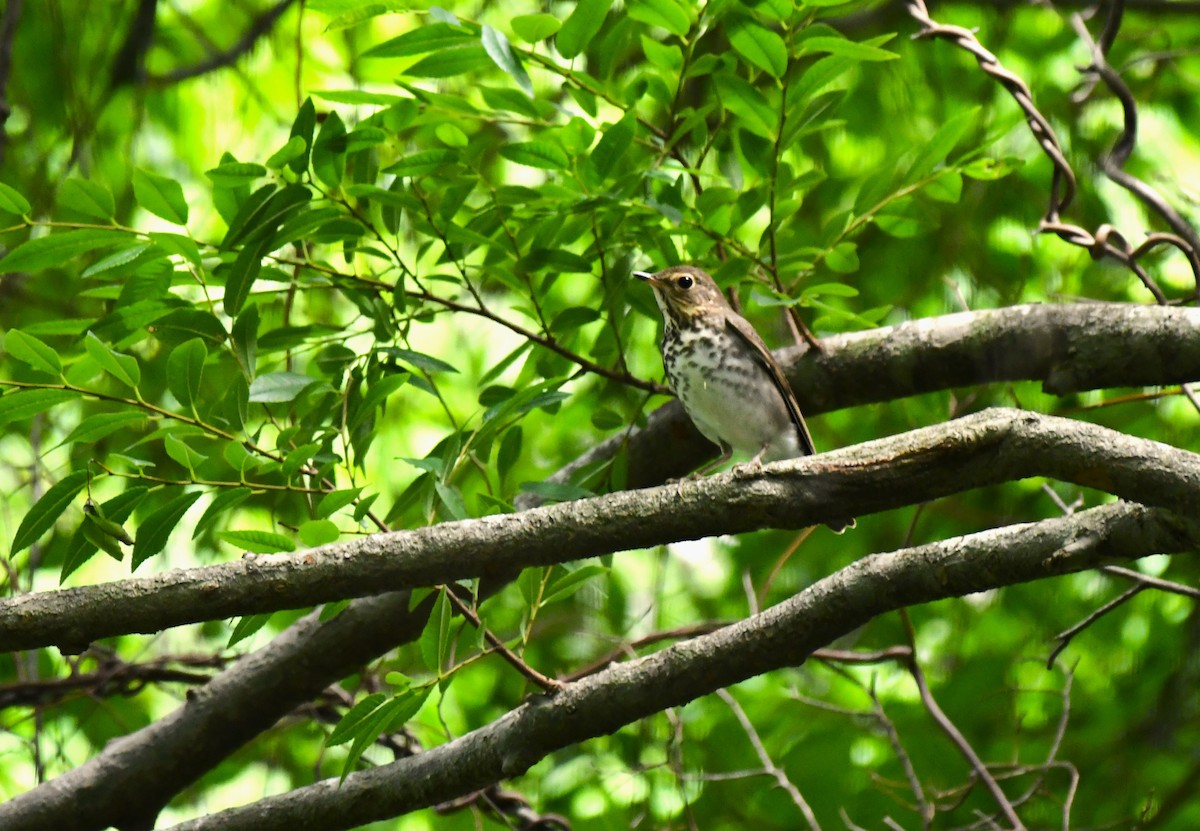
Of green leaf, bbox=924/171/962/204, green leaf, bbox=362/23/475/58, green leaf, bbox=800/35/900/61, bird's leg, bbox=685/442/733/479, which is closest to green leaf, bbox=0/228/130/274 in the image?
green leaf, bbox=362/23/475/58

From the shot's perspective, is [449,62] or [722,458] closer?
[449,62]

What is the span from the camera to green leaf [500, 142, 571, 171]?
9.12 feet

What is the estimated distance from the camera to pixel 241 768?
479cm

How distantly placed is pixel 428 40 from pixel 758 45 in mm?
720

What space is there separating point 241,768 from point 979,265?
3479 mm

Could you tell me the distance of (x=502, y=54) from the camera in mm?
2705

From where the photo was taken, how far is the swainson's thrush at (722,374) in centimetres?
356

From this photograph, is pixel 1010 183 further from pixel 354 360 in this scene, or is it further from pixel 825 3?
pixel 354 360

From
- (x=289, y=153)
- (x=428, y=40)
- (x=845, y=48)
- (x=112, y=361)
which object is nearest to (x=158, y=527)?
(x=112, y=361)

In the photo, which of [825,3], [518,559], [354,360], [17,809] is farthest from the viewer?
[17,809]

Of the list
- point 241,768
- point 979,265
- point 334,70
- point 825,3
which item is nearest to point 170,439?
point 825,3

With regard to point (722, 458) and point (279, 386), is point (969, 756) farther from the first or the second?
point (279, 386)

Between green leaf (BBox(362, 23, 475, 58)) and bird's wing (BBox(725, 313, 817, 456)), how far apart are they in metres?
1.27

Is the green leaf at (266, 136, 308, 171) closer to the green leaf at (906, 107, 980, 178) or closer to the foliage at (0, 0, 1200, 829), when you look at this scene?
the foliage at (0, 0, 1200, 829)
